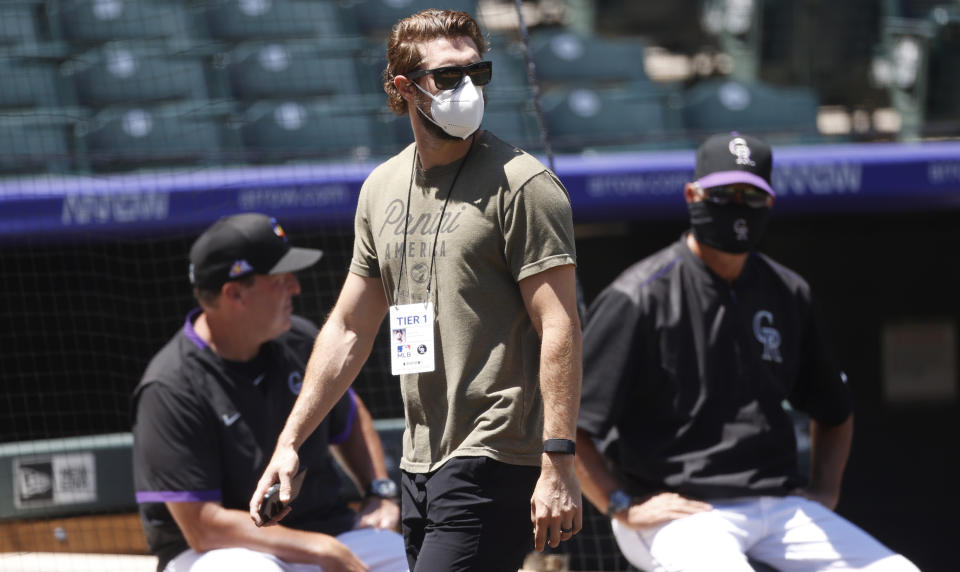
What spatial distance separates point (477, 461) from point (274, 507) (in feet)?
1.51

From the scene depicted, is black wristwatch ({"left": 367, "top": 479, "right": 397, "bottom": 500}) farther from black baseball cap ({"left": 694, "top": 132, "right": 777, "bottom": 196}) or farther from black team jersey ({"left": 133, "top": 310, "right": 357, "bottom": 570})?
black baseball cap ({"left": 694, "top": 132, "right": 777, "bottom": 196})

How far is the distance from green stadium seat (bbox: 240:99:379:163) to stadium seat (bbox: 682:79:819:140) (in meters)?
1.87

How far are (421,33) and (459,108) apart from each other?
0.18 metres

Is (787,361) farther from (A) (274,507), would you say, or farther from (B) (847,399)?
(A) (274,507)

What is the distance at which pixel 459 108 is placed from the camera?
212 centimetres

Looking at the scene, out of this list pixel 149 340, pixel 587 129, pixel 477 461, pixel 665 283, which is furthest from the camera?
pixel 587 129

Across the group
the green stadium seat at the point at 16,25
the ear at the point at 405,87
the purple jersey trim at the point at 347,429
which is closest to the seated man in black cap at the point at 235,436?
the purple jersey trim at the point at 347,429

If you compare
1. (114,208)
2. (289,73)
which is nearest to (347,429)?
(114,208)

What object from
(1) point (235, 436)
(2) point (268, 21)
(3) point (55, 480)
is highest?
(2) point (268, 21)

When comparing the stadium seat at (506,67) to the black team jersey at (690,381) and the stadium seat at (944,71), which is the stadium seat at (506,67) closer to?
the stadium seat at (944,71)

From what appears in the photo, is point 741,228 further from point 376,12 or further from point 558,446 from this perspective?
point 376,12

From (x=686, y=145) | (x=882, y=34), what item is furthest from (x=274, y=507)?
(x=882, y=34)

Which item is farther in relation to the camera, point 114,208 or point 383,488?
point 114,208

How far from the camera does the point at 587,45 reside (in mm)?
6941
